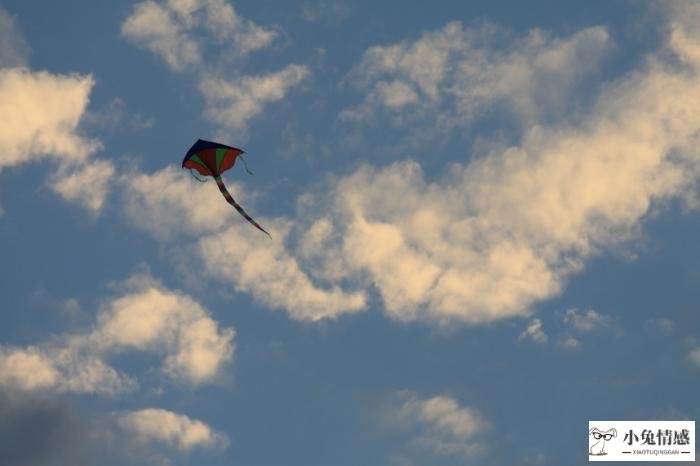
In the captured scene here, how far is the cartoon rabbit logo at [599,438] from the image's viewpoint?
427 feet

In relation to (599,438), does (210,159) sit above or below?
above

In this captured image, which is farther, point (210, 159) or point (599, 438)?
point (599, 438)

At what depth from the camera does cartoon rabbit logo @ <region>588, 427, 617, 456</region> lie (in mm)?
130000

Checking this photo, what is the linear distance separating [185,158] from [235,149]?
7.55 metres

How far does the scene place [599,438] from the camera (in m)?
132

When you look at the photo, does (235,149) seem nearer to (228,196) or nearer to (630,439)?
(228,196)

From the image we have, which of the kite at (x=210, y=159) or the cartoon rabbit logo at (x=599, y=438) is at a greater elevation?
the kite at (x=210, y=159)

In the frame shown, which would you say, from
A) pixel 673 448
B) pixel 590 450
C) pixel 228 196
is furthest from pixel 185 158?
pixel 673 448

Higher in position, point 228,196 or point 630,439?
point 228,196

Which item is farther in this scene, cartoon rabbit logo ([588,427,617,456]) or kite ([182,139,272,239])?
cartoon rabbit logo ([588,427,617,456])

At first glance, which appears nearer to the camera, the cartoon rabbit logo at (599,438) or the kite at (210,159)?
the kite at (210,159)

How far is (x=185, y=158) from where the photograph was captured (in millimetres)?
115688

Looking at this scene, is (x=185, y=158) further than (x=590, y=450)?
No

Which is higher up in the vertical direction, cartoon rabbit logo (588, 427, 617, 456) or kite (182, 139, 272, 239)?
kite (182, 139, 272, 239)
